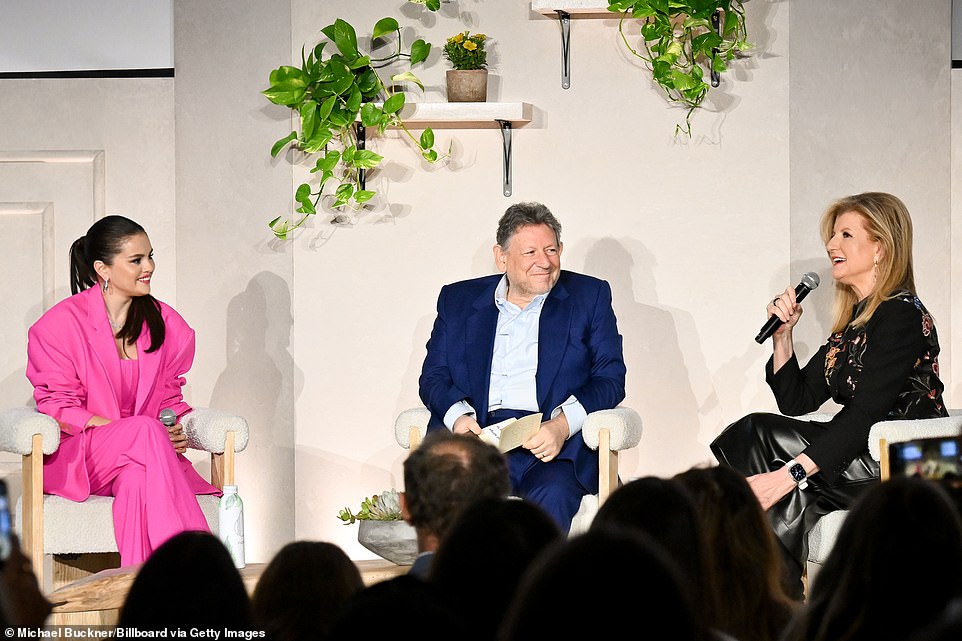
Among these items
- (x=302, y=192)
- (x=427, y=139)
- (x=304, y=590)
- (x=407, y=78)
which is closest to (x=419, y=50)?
(x=407, y=78)

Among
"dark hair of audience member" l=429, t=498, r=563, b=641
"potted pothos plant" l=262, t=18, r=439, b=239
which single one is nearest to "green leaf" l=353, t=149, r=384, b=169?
"potted pothos plant" l=262, t=18, r=439, b=239

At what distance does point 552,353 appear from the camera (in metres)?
3.61

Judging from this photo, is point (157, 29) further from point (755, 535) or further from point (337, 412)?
point (755, 535)

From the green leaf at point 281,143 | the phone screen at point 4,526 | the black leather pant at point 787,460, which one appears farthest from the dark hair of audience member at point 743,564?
Answer: the green leaf at point 281,143

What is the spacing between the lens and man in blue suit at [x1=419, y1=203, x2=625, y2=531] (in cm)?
351

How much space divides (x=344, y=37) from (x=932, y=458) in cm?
282

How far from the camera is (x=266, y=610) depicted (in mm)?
1410

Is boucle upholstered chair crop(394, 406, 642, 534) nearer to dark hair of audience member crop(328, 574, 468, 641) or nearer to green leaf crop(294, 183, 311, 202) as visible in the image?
green leaf crop(294, 183, 311, 202)

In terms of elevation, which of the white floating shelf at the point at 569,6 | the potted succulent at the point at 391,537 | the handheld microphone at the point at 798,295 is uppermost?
the white floating shelf at the point at 569,6

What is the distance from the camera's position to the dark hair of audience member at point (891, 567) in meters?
1.17

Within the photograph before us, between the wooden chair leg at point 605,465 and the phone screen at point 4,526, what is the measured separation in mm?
2315

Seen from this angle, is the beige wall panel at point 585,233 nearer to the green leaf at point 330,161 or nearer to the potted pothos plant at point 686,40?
the potted pothos plant at point 686,40

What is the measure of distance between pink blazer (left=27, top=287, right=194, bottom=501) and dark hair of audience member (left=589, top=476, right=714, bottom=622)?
2.38m

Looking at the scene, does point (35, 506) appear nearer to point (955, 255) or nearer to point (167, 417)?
point (167, 417)
